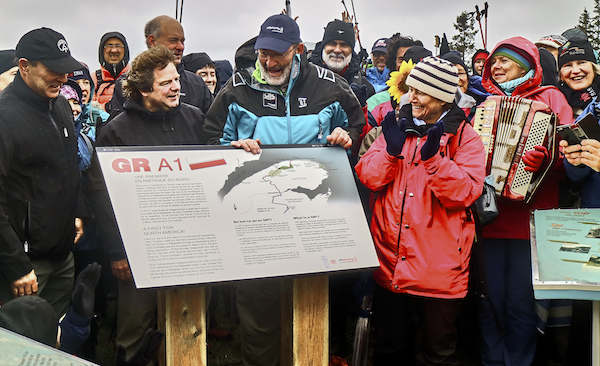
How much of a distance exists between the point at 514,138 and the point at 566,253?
1101 mm

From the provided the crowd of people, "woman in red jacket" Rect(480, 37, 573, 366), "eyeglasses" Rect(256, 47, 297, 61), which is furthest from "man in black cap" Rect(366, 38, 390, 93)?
"eyeglasses" Rect(256, 47, 297, 61)

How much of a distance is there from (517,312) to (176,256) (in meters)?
2.60

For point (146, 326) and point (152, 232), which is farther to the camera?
point (146, 326)

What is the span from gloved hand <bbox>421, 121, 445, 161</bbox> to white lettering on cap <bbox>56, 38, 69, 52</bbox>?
237 centimetres

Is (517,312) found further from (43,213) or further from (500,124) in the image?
(43,213)

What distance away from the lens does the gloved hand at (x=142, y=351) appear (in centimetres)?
247

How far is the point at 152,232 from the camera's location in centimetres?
256

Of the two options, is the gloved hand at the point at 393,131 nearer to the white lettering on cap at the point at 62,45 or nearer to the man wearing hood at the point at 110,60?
the white lettering on cap at the point at 62,45

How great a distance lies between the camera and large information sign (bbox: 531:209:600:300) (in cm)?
262

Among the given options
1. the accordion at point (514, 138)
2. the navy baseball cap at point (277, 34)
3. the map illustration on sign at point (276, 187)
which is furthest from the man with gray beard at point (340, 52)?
the map illustration on sign at point (276, 187)

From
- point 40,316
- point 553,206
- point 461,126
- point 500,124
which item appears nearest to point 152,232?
point 40,316

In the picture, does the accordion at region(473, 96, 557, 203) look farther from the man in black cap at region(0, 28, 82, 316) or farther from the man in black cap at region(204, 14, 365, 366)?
the man in black cap at region(0, 28, 82, 316)

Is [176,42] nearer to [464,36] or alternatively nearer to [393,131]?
[393,131]

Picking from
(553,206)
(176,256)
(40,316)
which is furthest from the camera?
(553,206)
